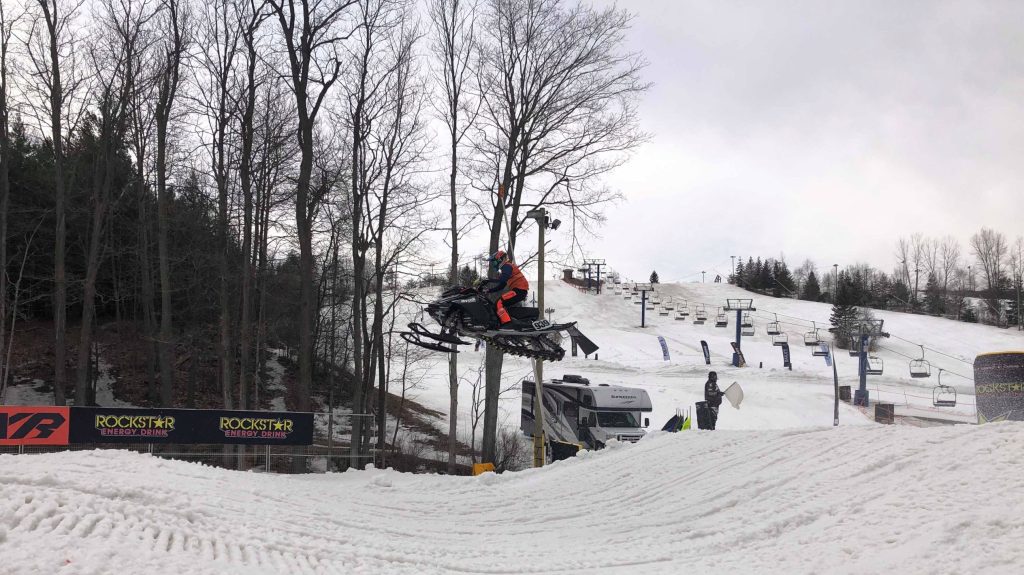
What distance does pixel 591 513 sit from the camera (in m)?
11.2

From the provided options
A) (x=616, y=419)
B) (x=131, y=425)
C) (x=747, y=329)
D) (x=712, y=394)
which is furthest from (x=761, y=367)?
(x=131, y=425)

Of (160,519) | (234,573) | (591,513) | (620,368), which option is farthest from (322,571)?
(620,368)

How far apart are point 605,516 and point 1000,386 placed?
11295mm

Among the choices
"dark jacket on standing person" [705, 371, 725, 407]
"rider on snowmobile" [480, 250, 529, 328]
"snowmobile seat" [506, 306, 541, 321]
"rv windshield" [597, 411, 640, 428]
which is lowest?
"rv windshield" [597, 411, 640, 428]

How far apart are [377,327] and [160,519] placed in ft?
41.2

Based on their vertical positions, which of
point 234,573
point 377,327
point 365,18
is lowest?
point 234,573

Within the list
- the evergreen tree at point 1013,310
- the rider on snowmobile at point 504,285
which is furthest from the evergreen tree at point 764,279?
the rider on snowmobile at point 504,285

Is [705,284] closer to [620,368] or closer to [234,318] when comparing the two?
[620,368]

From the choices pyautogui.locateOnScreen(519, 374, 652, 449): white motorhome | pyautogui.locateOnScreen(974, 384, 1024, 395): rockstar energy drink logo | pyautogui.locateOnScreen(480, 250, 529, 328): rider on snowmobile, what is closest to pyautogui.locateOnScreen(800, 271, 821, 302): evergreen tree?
pyautogui.locateOnScreen(519, 374, 652, 449): white motorhome

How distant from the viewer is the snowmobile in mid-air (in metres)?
12.0

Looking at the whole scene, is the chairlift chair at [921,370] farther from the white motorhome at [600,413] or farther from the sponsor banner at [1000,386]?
the white motorhome at [600,413]

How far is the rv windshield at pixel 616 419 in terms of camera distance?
21141 millimetres

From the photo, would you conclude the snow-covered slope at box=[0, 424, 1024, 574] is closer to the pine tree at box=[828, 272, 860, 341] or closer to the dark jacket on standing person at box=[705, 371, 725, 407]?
the dark jacket on standing person at box=[705, 371, 725, 407]

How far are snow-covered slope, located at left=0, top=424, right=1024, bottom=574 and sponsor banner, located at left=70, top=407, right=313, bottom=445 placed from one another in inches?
128
